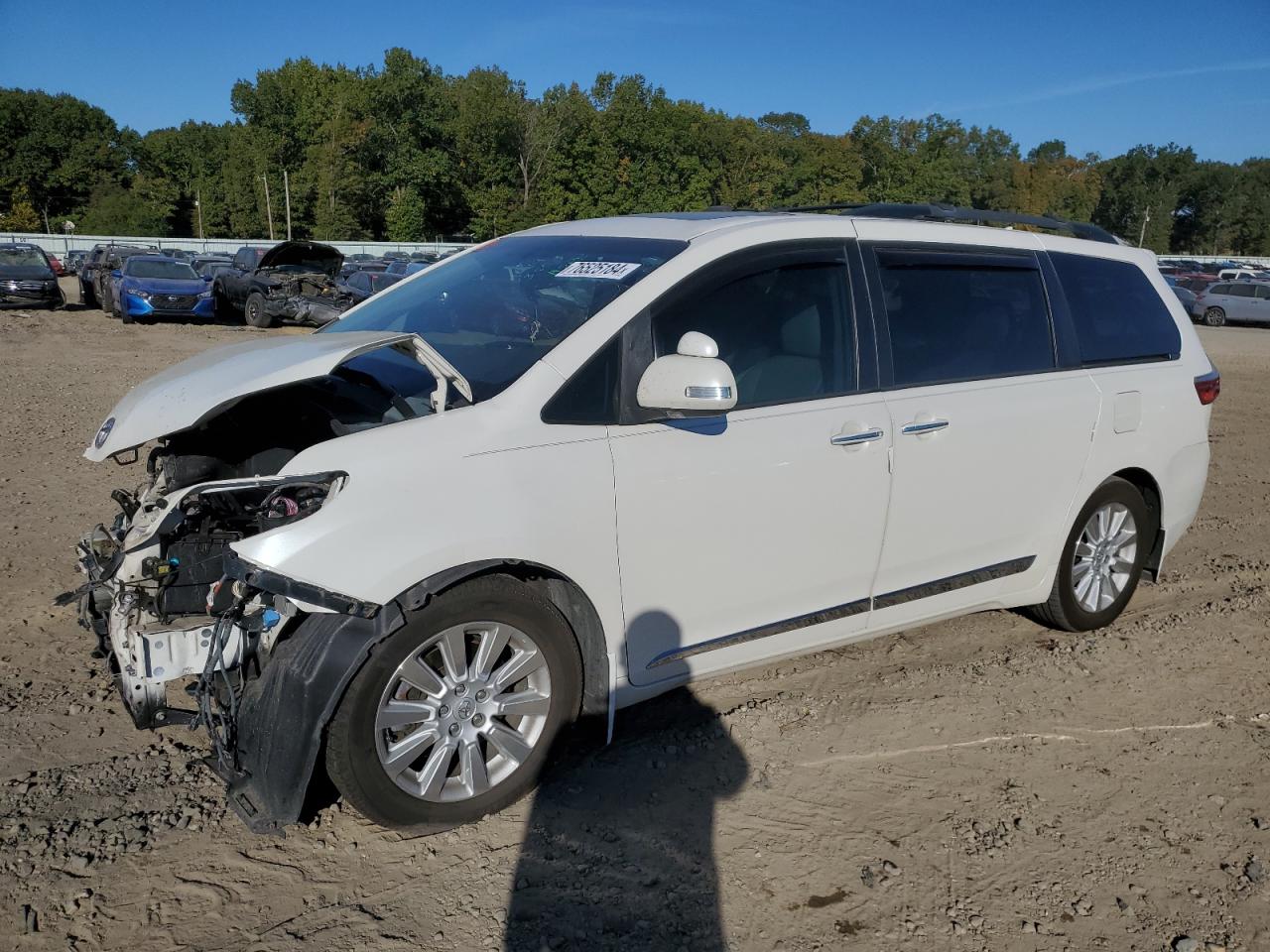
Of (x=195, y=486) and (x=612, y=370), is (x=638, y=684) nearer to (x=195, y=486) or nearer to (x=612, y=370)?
(x=612, y=370)

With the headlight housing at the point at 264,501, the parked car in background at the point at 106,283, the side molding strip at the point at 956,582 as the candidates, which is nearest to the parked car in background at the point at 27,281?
the parked car in background at the point at 106,283

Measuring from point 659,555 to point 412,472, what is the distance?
35.6 inches

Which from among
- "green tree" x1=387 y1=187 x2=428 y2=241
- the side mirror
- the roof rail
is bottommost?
the side mirror

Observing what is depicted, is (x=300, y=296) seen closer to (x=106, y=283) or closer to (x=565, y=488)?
(x=106, y=283)

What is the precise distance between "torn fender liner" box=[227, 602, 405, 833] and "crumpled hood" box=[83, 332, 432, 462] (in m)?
0.77

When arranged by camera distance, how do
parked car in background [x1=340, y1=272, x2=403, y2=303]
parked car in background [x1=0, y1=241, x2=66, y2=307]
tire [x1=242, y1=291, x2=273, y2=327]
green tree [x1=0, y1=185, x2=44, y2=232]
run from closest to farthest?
tire [x1=242, y1=291, x2=273, y2=327] → parked car in background [x1=0, y1=241, x2=66, y2=307] → parked car in background [x1=340, y1=272, x2=403, y2=303] → green tree [x1=0, y1=185, x2=44, y2=232]

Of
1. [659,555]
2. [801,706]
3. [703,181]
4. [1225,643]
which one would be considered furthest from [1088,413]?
[703,181]

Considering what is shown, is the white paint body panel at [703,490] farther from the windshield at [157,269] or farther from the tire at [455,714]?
the windshield at [157,269]

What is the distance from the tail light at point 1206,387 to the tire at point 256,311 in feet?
66.0

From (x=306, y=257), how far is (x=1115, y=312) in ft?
66.3

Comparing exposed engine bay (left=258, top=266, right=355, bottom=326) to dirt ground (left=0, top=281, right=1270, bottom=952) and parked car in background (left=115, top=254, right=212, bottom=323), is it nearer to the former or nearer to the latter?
parked car in background (left=115, top=254, right=212, bottom=323)

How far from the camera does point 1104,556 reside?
504 cm

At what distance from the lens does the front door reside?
341 centimetres

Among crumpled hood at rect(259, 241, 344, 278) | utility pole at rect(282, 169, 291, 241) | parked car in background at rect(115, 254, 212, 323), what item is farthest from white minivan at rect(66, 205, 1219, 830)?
utility pole at rect(282, 169, 291, 241)
